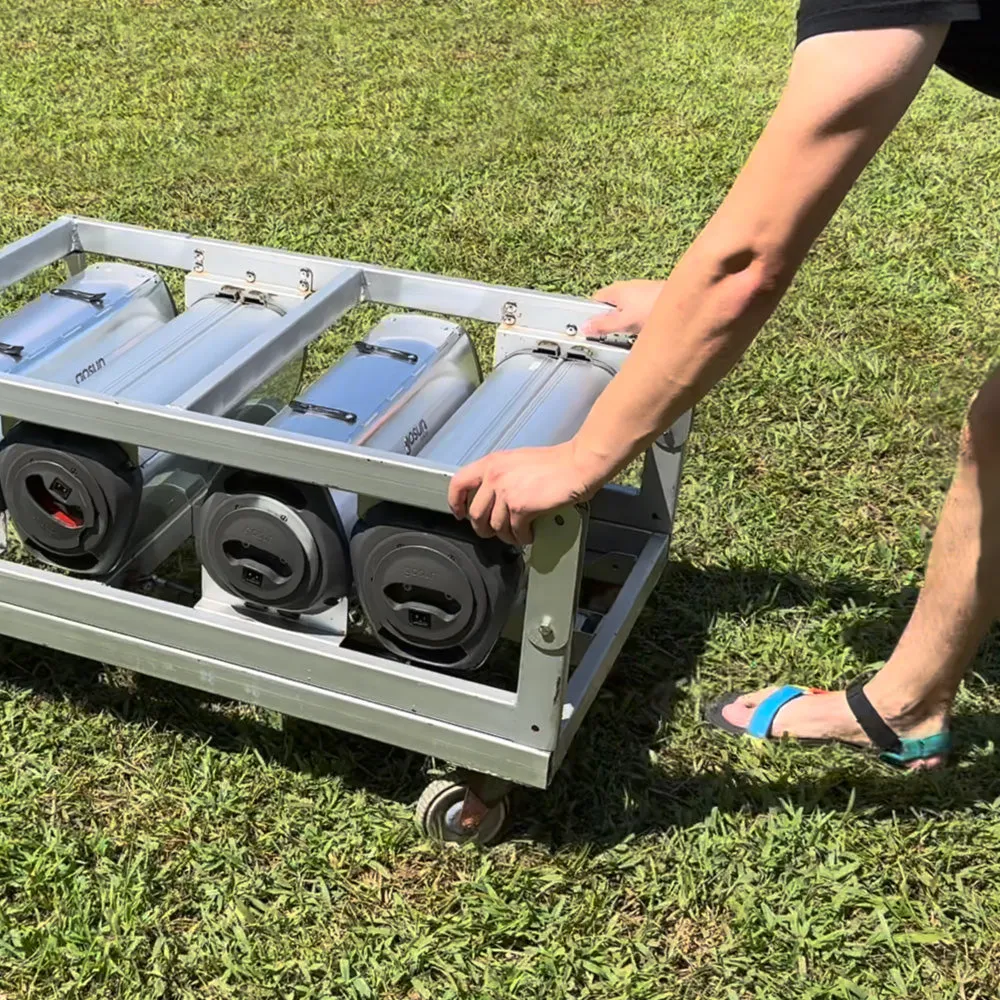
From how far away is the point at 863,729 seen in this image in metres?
2.37

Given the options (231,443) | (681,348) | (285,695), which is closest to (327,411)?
(231,443)

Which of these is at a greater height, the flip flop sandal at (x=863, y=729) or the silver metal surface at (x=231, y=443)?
the silver metal surface at (x=231, y=443)

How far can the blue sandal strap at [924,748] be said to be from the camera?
2.34 meters

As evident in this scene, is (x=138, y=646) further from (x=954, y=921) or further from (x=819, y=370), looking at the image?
(x=819, y=370)

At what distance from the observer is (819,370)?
Answer: 3916 millimetres

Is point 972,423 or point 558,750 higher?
point 972,423

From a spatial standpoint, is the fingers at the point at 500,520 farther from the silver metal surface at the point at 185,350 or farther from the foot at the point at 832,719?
the foot at the point at 832,719

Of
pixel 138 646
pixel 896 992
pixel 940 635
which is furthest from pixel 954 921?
pixel 138 646

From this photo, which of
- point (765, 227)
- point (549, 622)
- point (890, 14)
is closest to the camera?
point (890, 14)

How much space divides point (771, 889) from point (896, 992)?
0.27m

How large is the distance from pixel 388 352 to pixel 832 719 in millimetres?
1231

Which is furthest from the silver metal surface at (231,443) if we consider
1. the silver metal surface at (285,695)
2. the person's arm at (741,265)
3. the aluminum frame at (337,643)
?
the silver metal surface at (285,695)

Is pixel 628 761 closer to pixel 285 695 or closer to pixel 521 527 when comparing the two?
pixel 285 695

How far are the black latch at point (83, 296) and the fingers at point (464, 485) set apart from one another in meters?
1.25
